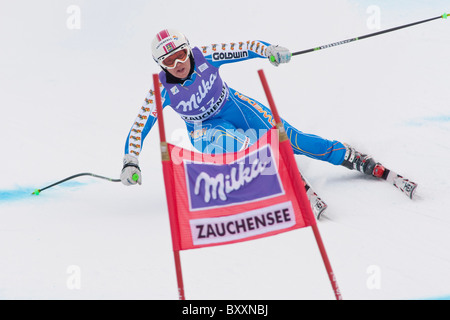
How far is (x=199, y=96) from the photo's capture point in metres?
4.39

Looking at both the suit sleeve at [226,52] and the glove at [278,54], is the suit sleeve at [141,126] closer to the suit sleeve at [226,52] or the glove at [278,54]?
the suit sleeve at [226,52]

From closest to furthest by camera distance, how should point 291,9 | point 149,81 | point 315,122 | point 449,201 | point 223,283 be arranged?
point 223,283, point 449,201, point 315,122, point 149,81, point 291,9

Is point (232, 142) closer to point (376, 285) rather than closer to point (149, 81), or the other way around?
point (376, 285)

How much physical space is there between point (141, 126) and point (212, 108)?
0.55 metres

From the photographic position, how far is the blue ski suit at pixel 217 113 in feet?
14.1

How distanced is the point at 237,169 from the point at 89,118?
4.52m

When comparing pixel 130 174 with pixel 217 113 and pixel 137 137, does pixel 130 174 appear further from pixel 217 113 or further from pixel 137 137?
pixel 217 113

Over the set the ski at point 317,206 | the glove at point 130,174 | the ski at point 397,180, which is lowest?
the ski at point 317,206

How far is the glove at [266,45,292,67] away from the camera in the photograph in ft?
13.5

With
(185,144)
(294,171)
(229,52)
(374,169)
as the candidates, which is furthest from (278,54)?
(185,144)

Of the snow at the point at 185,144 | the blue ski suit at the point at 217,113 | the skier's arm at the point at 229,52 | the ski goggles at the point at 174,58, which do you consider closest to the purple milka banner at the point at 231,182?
the snow at the point at 185,144

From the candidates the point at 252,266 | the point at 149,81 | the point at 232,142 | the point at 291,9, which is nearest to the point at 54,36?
the point at 149,81

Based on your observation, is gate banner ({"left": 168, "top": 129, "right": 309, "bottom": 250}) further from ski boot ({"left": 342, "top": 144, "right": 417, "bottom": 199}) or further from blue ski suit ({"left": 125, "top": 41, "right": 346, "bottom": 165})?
ski boot ({"left": 342, "top": 144, "right": 417, "bottom": 199})

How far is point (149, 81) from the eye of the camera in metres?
7.83
